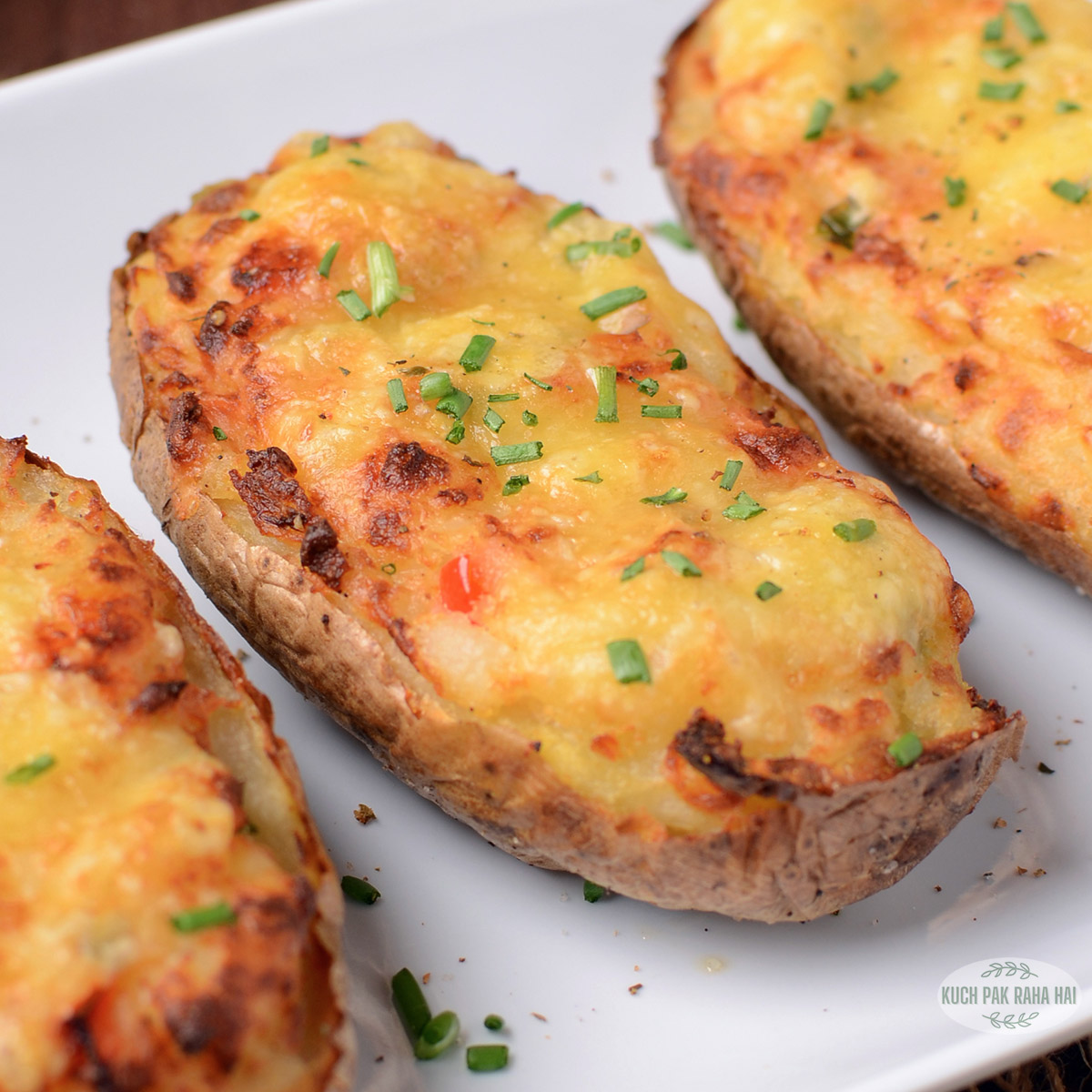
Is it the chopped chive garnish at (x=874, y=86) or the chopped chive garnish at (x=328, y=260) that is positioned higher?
the chopped chive garnish at (x=874, y=86)

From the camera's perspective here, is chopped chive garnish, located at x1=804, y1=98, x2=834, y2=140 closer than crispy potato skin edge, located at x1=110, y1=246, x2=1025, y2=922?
No

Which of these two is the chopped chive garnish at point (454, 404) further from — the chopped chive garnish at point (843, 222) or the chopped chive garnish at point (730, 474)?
the chopped chive garnish at point (843, 222)

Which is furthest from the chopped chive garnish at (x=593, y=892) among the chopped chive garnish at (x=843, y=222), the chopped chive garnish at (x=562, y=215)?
the chopped chive garnish at (x=843, y=222)

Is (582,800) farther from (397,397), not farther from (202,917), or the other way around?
(397,397)

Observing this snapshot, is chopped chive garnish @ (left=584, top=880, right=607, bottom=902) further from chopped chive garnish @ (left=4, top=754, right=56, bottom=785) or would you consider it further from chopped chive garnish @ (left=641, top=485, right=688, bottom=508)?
chopped chive garnish @ (left=4, top=754, right=56, bottom=785)

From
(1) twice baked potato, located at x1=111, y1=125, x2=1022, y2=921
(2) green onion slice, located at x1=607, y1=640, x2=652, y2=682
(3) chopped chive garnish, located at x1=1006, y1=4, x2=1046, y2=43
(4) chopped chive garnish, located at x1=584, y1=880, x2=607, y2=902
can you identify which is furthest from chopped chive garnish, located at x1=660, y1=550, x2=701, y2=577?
(3) chopped chive garnish, located at x1=1006, y1=4, x2=1046, y2=43

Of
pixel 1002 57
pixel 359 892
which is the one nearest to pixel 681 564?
pixel 359 892

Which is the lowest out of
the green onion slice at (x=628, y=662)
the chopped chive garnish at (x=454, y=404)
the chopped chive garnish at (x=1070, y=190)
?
the green onion slice at (x=628, y=662)
